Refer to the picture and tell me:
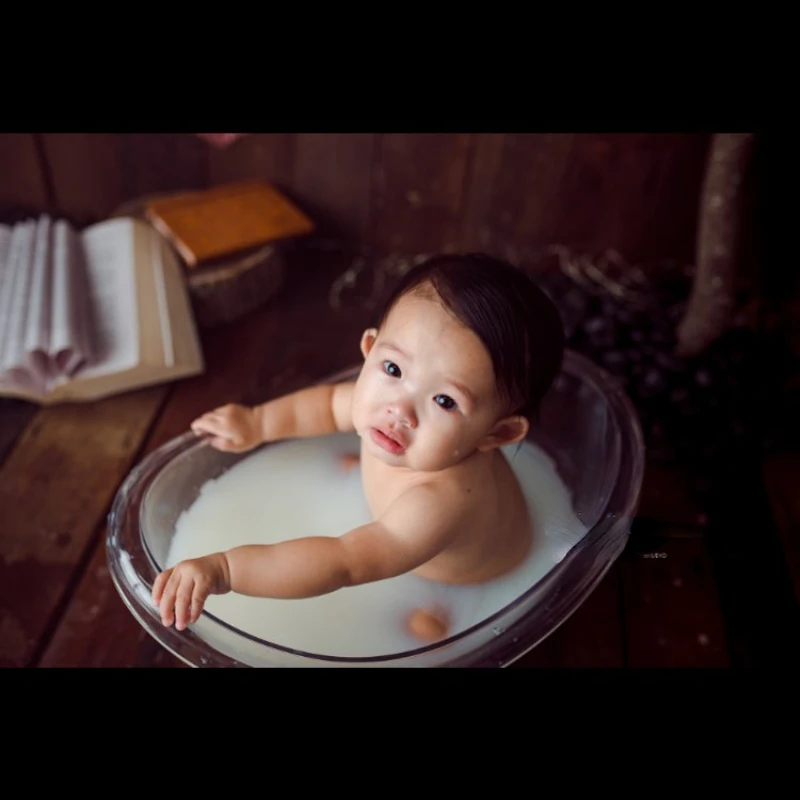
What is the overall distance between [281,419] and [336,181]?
43 centimetres

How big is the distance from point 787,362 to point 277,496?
19.4 inches

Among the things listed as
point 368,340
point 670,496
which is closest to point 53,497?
point 368,340

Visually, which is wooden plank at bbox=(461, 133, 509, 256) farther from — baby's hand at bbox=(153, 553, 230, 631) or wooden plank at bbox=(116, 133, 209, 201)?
baby's hand at bbox=(153, 553, 230, 631)

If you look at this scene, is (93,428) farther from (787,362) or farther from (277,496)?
(787,362)

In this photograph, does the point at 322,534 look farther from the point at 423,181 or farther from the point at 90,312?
the point at 423,181

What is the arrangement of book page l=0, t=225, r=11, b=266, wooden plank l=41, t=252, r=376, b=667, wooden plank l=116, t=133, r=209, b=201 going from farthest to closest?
wooden plank l=116, t=133, r=209, b=201, book page l=0, t=225, r=11, b=266, wooden plank l=41, t=252, r=376, b=667

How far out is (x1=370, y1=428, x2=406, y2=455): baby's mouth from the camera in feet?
1.65

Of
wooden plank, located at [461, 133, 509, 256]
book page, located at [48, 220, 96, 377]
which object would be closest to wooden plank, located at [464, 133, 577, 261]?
wooden plank, located at [461, 133, 509, 256]

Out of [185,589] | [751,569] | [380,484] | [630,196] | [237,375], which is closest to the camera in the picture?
[185,589]

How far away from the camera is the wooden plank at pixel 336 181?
92 centimetres

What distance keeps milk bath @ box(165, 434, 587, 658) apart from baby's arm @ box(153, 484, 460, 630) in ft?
0.13

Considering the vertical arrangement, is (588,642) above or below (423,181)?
below

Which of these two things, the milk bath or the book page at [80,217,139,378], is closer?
the milk bath

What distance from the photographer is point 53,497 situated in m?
0.69
